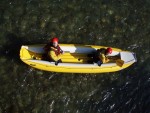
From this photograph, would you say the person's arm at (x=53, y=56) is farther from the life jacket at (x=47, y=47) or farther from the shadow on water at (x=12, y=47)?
the shadow on water at (x=12, y=47)

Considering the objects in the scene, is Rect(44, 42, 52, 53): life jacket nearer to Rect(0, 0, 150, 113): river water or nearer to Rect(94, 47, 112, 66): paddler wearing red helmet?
Rect(0, 0, 150, 113): river water

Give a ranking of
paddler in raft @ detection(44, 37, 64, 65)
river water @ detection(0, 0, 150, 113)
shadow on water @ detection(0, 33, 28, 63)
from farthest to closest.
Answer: shadow on water @ detection(0, 33, 28, 63), river water @ detection(0, 0, 150, 113), paddler in raft @ detection(44, 37, 64, 65)

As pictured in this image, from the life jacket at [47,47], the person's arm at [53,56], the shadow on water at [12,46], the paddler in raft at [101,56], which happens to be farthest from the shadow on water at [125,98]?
the shadow on water at [12,46]

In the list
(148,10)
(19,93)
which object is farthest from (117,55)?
(19,93)

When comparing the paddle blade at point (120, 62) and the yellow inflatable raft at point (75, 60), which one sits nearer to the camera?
the yellow inflatable raft at point (75, 60)

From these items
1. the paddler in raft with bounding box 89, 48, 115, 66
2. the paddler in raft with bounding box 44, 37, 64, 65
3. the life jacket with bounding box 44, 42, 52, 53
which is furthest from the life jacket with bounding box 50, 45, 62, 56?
the paddler in raft with bounding box 89, 48, 115, 66

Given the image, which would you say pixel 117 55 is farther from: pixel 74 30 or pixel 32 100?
pixel 32 100

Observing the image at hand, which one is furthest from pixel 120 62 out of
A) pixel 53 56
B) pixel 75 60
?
pixel 53 56

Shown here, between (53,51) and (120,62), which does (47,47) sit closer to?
(53,51)
